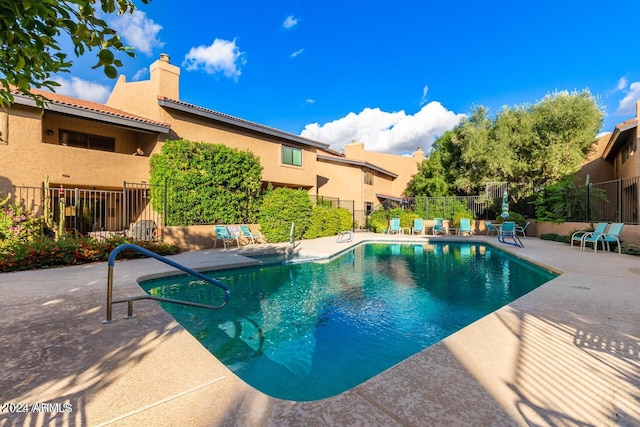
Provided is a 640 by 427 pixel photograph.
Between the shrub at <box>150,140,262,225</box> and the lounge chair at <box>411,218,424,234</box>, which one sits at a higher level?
the shrub at <box>150,140,262,225</box>

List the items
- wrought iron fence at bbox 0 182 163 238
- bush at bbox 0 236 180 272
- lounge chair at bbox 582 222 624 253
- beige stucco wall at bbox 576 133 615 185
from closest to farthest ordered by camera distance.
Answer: bush at bbox 0 236 180 272, wrought iron fence at bbox 0 182 163 238, lounge chair at bbox 582 222 624 253, beige stucco wall at bbox 576 133 615 185

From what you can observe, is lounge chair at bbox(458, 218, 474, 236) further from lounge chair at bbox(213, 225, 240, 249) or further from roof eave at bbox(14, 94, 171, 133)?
roof eave at bbox(14, 94, 171, 133)

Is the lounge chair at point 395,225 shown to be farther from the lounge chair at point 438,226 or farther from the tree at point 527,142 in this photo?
the tree at point 527,142

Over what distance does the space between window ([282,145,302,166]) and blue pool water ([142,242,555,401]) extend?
1044 centimetres

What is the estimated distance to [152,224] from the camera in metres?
12.0

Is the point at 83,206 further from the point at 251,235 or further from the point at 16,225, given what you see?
the point at 251,235

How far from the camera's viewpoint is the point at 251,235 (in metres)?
13.4

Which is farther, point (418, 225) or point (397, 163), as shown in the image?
point (397, 163)

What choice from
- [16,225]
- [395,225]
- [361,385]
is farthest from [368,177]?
[361,385]

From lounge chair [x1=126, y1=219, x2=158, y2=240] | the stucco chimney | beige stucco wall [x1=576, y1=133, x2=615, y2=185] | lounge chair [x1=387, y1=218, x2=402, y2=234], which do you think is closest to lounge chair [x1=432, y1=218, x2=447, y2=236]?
lounge chair [x1=387, y1=218, x2=402, y2=234]

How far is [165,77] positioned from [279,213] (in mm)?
8484

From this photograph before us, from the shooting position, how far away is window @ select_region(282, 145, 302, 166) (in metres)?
18.6

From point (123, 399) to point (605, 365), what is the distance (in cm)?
401

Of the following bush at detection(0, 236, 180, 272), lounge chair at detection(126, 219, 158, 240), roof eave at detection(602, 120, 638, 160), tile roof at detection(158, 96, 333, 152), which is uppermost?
tile roof at detection(158, 96, 333, 152)
